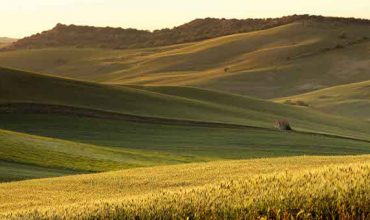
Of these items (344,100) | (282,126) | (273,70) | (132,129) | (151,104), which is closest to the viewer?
(132,129)

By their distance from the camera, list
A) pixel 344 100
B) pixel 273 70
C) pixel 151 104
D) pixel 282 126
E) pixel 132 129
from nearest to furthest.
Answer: pixel 132 129
pixel 282 126
pixel 151 104
pixel 344 100
pixel 273 70

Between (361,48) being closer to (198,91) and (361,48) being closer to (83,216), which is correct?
(198,91)

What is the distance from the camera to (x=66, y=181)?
86.9 ft

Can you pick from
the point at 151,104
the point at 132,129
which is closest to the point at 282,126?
the point at 132,129

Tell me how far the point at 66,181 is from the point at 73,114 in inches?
1752

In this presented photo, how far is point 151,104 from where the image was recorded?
8069 cm

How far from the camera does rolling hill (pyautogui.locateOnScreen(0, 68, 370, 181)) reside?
46031 mm

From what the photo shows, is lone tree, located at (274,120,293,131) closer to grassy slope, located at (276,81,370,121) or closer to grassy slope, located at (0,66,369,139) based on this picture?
grassy slope, located at (0,66,369,139)

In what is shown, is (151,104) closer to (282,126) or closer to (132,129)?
(132,129)

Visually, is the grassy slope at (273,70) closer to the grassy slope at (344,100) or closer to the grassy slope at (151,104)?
the grassy slope at (344,100)

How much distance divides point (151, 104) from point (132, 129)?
1463 centimetres

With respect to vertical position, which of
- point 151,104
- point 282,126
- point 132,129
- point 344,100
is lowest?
point 344,100

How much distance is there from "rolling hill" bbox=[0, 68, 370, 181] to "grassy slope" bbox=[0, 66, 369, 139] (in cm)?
10

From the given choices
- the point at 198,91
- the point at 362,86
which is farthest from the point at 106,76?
the point at 198,91
